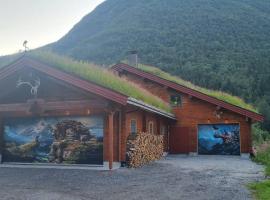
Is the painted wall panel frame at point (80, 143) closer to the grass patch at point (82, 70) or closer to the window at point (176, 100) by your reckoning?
the grass patch at point (82, 70)

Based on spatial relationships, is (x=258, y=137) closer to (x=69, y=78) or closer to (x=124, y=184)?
(x=69, y=78)

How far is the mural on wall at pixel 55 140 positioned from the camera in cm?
1620

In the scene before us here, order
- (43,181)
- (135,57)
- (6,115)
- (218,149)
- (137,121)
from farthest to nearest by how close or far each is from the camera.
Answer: (135,57), (218,149), (137,121), (6,115), (43,181)

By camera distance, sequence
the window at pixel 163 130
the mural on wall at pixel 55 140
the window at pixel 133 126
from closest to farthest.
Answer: the mural on wall at pixel 55 140, the window at pixel 133 126, the window at pixel 163 130

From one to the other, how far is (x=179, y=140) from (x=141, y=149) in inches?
355

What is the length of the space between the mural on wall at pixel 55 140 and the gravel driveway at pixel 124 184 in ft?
4.73

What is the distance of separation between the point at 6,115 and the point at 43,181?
6.63 meters

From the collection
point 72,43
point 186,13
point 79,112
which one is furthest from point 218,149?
point 72,43

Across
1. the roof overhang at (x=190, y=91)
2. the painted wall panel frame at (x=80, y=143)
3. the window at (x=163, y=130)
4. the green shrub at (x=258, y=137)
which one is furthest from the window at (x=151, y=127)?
the green shrub at (x=258, y=137)

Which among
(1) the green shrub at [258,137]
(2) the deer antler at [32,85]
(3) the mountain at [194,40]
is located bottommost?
(1) the green shrub at [258,137]

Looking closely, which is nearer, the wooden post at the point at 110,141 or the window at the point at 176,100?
the wooden post at the point at 110,141

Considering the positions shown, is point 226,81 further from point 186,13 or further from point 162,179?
point 162,179

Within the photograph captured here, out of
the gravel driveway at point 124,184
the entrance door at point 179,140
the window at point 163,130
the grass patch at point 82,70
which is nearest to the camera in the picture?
the gravel driveway at point 124,184

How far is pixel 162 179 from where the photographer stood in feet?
41.4
